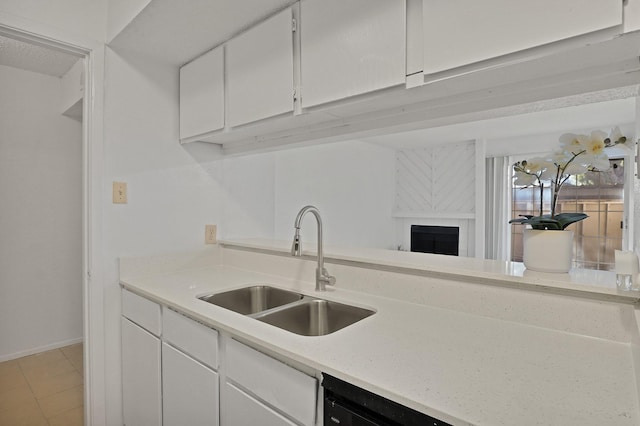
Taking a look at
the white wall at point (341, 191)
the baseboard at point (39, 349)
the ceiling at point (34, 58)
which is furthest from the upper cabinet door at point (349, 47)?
the baseboard at point (39, 349)

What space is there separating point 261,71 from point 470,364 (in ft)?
4.50

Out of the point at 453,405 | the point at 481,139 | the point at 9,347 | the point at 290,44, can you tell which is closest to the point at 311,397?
the point at 453,405

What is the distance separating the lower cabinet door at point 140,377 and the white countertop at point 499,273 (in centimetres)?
90

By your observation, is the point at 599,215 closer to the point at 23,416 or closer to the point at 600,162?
the point at 600,162

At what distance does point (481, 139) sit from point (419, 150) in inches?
38.6

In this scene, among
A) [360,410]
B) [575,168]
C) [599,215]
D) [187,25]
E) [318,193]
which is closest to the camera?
[360,410]

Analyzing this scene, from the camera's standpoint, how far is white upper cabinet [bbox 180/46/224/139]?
5.96ft

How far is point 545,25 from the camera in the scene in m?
0.85

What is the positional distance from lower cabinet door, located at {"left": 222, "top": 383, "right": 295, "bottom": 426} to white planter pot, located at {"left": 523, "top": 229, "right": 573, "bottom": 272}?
0.95 metres

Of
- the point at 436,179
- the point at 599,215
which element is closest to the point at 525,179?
the point at 599,215

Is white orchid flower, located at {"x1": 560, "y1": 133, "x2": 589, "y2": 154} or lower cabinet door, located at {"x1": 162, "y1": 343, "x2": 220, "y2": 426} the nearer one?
white orchid flower, located at {"x1": 560, "y1": 133, "x2": 589, "y2": 154}

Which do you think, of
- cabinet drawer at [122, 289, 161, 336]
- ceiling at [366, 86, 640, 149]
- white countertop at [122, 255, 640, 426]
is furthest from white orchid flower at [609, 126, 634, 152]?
cabinet drawer at [122, 289, 161, 336]

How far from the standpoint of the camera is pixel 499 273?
1.21 metres

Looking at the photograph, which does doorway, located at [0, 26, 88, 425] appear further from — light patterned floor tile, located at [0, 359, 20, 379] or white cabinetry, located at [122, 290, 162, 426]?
white cabinetry, located at [122, 290, 162, 426]
